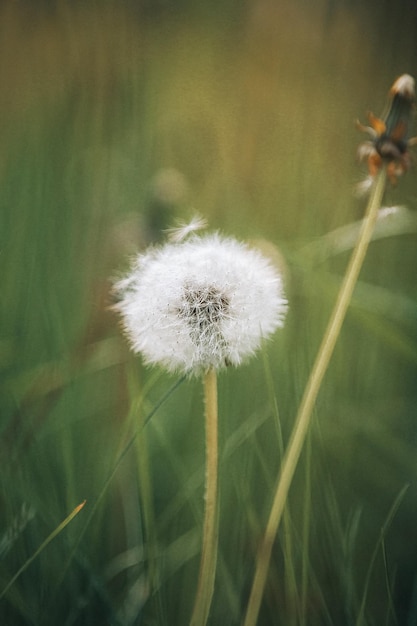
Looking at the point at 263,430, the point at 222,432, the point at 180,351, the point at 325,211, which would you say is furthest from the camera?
the point at 325,211

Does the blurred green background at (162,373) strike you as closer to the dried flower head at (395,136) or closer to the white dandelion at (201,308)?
the white dandelion at (201,308)

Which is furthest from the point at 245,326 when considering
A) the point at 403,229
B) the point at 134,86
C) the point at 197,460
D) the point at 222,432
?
the point at 134,86

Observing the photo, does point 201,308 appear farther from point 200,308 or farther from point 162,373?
point 162,373

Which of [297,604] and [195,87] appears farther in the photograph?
[195,87]

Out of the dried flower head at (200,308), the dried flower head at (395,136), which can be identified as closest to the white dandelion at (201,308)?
the dried flower head at (200,308)

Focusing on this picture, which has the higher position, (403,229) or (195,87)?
(195,87)

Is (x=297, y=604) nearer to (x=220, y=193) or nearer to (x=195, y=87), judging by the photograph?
(x=220, y=193)

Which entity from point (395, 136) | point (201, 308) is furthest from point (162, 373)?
point (395, 136)
